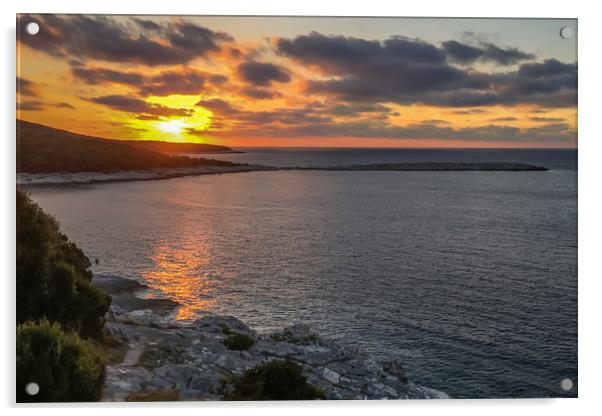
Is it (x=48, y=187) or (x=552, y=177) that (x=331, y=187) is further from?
(x=48, y=187)

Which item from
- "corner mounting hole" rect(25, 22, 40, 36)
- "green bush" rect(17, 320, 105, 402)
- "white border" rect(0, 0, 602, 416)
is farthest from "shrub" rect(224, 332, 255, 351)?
"corner mounting hole" rect(25, 22, 40, 36)

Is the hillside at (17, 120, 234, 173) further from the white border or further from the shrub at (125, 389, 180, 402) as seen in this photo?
the shrub at (125, 389, 180, 402)

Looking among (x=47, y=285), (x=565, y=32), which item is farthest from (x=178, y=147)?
(x=565, y=32)

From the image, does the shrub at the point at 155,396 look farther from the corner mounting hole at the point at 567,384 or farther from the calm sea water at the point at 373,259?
the corner mounting hole at the point at 567,384

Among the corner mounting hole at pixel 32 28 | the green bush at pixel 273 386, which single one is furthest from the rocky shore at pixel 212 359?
the corner mounting hole at pixel 32 28
